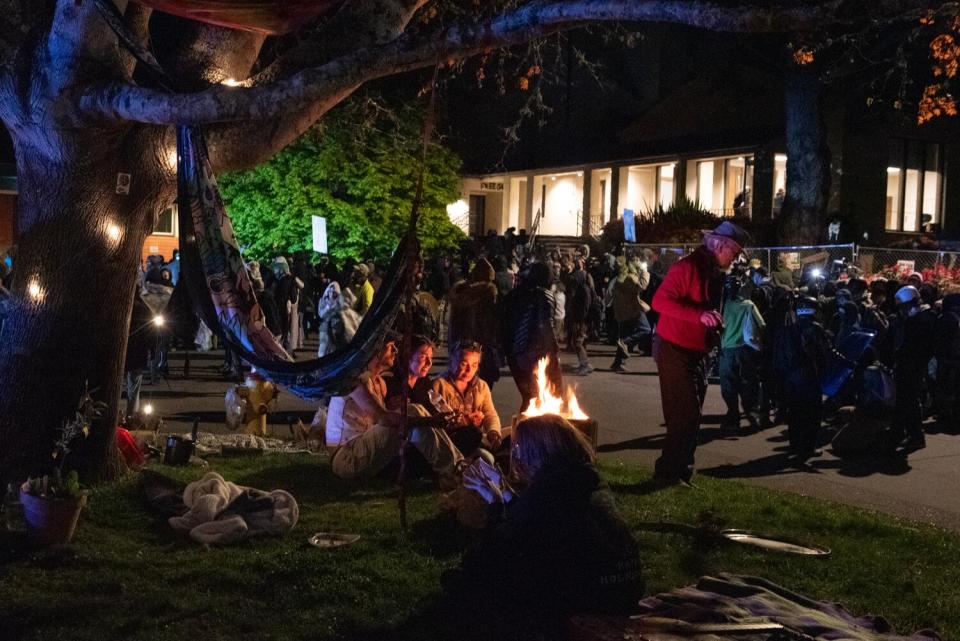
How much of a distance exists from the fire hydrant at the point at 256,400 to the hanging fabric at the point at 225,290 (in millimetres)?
3207

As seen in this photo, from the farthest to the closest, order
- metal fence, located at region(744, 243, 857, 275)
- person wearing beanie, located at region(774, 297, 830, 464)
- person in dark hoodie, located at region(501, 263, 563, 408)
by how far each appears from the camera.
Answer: metal fence, located at region(744, 243, 857, 275), person in dark hoodie, located at region(501, 263, 563, 408), person wearing beanie, located at region(774, 297, 830, 464)

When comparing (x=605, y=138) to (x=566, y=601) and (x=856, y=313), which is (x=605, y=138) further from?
(x=566, y=601)

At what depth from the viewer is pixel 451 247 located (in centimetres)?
3162

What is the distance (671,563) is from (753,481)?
3.33 metres

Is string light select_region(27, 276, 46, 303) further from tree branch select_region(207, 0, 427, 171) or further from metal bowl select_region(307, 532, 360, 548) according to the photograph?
metal bowl select_region(307, 532, 360, 548)

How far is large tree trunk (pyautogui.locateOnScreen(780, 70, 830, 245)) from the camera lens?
91.5ft

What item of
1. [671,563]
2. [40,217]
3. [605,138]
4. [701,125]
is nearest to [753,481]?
[671,563]

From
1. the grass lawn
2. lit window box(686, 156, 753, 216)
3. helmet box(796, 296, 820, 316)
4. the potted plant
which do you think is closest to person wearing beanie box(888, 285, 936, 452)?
helmet box(796, 296, 820, 316)

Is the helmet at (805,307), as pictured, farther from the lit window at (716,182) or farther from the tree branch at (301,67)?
the lit window at (716,182)

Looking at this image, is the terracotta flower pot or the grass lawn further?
the terracotta flower pot

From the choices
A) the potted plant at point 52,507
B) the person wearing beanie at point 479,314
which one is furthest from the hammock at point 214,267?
the person wearing beanie at point 479,314

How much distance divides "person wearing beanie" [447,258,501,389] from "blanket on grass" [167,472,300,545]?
15.4ft

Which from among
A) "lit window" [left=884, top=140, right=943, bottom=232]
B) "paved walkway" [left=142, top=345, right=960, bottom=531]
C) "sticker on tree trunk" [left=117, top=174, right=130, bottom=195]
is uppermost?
"lit window" [left=884, top=140, right=943, bottom=232]

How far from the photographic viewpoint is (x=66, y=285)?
7.12 meters
